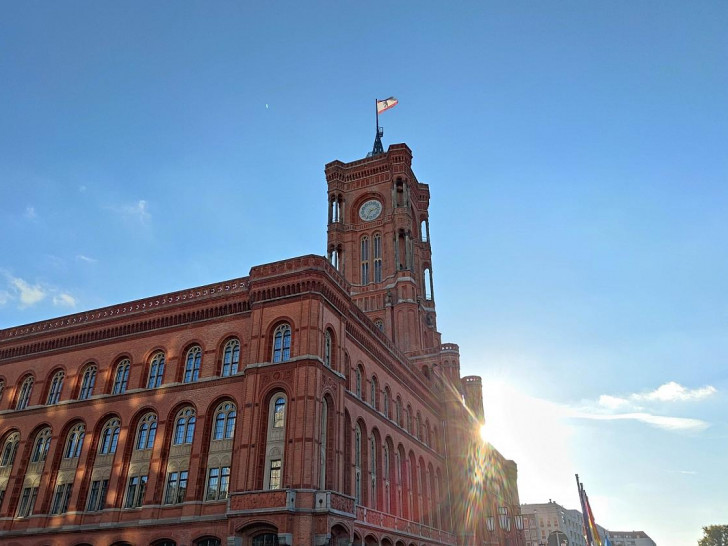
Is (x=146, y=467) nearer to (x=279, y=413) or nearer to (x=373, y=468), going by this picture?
(x=279, y=413)

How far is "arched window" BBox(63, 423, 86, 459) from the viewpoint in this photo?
35531 millimetres

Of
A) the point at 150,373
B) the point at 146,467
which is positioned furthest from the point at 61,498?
the point at 150,373

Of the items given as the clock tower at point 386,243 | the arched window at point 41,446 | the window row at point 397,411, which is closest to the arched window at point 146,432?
the arched window at point 41,446

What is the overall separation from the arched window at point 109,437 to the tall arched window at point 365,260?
37.4 m

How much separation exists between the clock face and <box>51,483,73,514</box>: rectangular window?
152ft

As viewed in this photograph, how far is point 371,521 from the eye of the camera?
3472 centimetres

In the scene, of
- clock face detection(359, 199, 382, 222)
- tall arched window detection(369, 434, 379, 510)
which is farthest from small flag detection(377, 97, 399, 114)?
tall arched window detection(369, 434, 379, 510)

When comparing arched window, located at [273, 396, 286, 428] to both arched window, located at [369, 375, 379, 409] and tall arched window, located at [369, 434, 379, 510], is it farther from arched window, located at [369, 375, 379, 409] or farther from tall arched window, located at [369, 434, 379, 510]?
arched window, located at [369, 375, 379, 409]

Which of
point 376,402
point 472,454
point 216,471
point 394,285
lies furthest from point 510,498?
point 216,471

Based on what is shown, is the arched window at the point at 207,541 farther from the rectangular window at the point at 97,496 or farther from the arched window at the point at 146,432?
the rectangular window at the point at 97,496

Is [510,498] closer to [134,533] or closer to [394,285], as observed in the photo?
[394,285]

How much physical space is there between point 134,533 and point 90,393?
10573 mm

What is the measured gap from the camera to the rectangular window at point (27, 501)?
34.8 metres

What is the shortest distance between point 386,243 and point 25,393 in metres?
41.1
